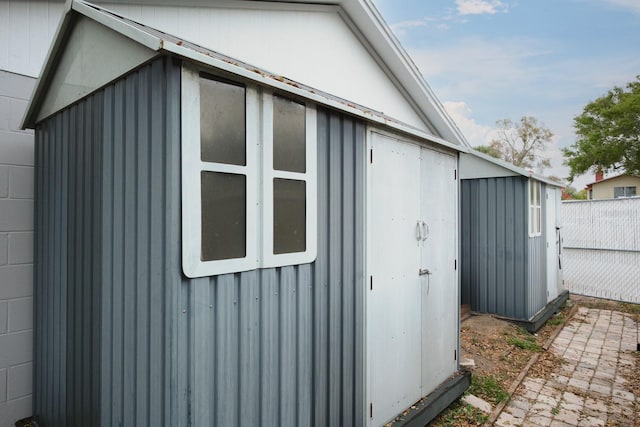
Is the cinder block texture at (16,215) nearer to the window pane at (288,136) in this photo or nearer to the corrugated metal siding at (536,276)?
the window pane at (288,136)

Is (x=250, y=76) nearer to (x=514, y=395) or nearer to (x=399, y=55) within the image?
(x=514, y=395)

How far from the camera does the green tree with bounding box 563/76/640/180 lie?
76.4 ft

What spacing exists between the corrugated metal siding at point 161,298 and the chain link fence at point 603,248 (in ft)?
29.1

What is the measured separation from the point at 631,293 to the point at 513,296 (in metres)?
3.99

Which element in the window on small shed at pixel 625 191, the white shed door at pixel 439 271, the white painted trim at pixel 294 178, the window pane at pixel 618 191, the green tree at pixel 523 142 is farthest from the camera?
the green tree at pixel 523 142

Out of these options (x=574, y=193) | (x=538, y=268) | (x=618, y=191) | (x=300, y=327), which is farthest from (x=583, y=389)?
(x=574, y=193)

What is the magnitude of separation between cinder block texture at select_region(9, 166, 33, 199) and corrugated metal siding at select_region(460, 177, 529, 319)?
690 cm

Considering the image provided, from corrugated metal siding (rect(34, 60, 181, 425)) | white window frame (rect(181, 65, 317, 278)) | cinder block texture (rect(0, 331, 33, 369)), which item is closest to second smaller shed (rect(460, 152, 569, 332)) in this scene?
white window frame (rect(181, 65, 317, 278))

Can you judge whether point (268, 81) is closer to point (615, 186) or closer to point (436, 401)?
point (436, 401)

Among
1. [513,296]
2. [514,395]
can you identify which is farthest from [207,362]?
[513,296]

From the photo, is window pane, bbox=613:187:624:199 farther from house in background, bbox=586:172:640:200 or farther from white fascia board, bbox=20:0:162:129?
white fascia board, bbox=20:0:162:129

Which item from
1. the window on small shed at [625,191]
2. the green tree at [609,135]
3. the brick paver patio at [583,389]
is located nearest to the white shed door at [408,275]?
the brick paver patio at [583,389]

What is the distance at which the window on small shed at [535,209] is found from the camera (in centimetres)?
684

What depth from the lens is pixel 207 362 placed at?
177 centimetres
